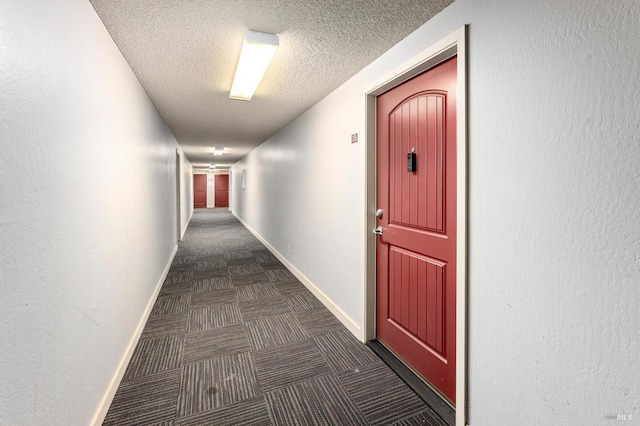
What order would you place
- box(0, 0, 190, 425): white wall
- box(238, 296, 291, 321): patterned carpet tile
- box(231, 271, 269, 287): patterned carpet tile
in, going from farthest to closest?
box(231, 271, 269, 287): patterned carpet tile
box(238, 296, 291, 321): patterned carpet tile
box(0, 0, 190, 425): white wall

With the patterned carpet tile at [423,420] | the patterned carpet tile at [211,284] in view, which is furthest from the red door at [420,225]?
the patterned carpet tile at [211,284]

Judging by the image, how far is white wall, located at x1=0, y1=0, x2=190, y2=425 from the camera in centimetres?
86

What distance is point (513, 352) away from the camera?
3.99 feet

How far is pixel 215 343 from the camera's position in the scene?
233cm

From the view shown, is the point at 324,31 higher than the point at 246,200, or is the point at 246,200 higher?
the point at 324,31

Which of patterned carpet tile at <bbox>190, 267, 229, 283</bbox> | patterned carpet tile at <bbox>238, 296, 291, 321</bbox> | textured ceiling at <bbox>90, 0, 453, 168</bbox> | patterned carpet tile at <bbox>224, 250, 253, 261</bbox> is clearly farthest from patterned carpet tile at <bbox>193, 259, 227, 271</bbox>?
textured ceiling at <bbox>90, 0, 453, 168</bbox>

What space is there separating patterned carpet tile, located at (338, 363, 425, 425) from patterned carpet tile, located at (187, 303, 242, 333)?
4.12 feet

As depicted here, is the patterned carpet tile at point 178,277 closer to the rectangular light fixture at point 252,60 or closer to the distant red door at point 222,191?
the rectangular light fixture at point 252,60

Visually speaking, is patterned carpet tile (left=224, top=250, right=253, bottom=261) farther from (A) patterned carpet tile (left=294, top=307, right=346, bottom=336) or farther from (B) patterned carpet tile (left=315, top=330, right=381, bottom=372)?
(B) patterned carpet tile (left=315, top=330, right=381, bottom=372)

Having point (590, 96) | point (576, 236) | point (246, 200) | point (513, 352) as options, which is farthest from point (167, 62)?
point (246, 200)

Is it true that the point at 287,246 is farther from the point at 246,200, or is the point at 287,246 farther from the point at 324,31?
the point at 246,200

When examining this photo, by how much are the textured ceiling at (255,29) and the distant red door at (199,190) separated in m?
12.3

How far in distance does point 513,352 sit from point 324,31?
6.28 ft

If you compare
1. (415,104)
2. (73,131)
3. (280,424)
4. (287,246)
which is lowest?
(280,424)
